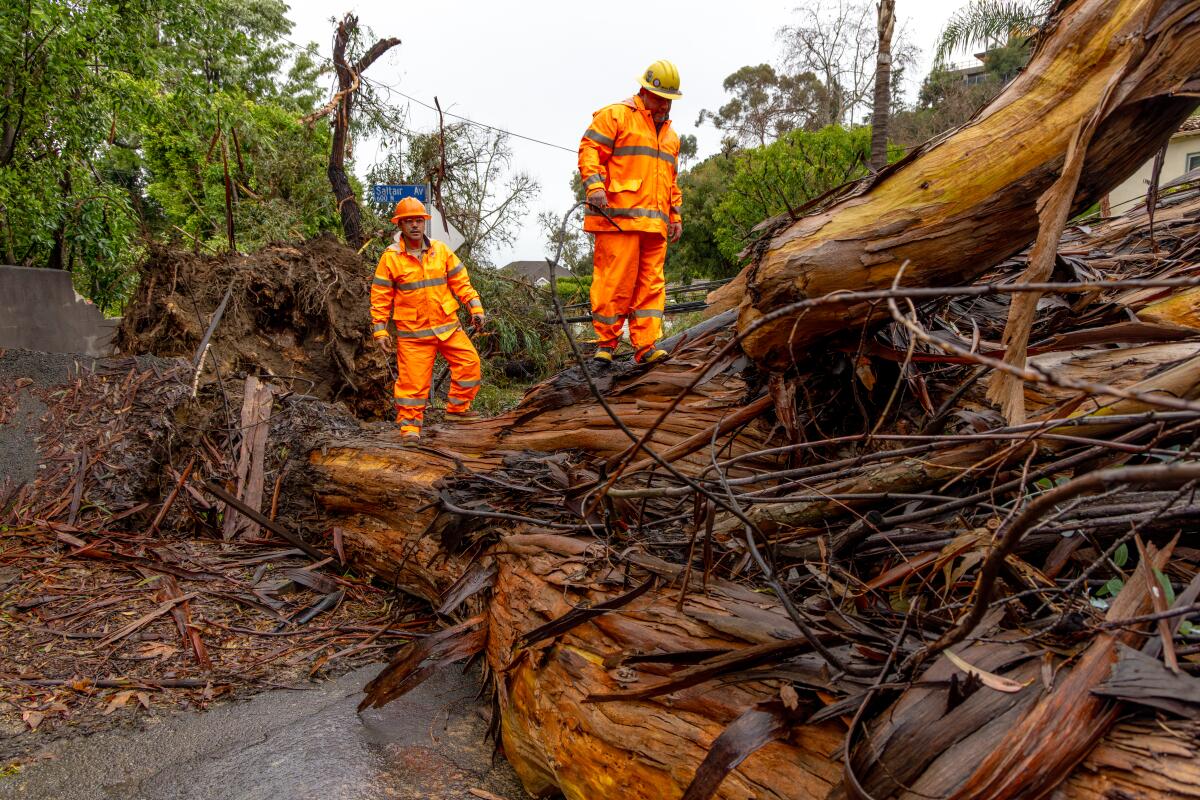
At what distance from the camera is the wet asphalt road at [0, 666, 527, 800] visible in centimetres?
253

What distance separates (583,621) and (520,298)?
418 inches

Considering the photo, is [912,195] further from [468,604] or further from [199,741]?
[199,741]

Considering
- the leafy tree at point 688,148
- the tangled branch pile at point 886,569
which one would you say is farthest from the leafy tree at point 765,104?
the tangled branch pile at point 886,569

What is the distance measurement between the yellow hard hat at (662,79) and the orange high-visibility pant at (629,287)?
103 cm

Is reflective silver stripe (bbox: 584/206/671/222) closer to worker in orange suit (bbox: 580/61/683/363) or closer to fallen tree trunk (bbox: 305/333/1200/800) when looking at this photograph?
worker in orange suit (bbox: 580/61/683/363)

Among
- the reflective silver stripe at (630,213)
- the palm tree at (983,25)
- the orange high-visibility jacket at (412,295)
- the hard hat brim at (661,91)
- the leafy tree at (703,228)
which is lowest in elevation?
the orange high-visibility jacket at (412,295)

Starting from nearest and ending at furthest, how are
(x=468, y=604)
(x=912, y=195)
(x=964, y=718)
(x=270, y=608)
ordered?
1. (x=964, y=718)
2. (x=912, y=195)
3. (x=468, y=604)
4. (x=270, y=608)

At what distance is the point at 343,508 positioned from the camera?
4801mm

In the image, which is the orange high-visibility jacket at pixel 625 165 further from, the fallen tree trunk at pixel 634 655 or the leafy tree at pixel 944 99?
the leafy tree at pixel 944 99

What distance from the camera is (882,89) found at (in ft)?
40.9

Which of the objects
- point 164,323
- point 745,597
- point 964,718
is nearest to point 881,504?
point 745,597

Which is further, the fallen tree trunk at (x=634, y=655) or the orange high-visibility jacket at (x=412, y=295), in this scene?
the orange high-visibility jacket at (x=412, y=295)

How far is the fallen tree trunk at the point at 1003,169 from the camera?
212 centimetres

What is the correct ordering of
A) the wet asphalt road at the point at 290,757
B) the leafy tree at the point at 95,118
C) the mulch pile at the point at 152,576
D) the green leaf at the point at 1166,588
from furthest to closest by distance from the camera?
the leafy tree at the point at 95,118
the mulch pile at the point at 152,576
the wet asphalt road at the point at 290,757
the green leaf at the point at 1166,588
